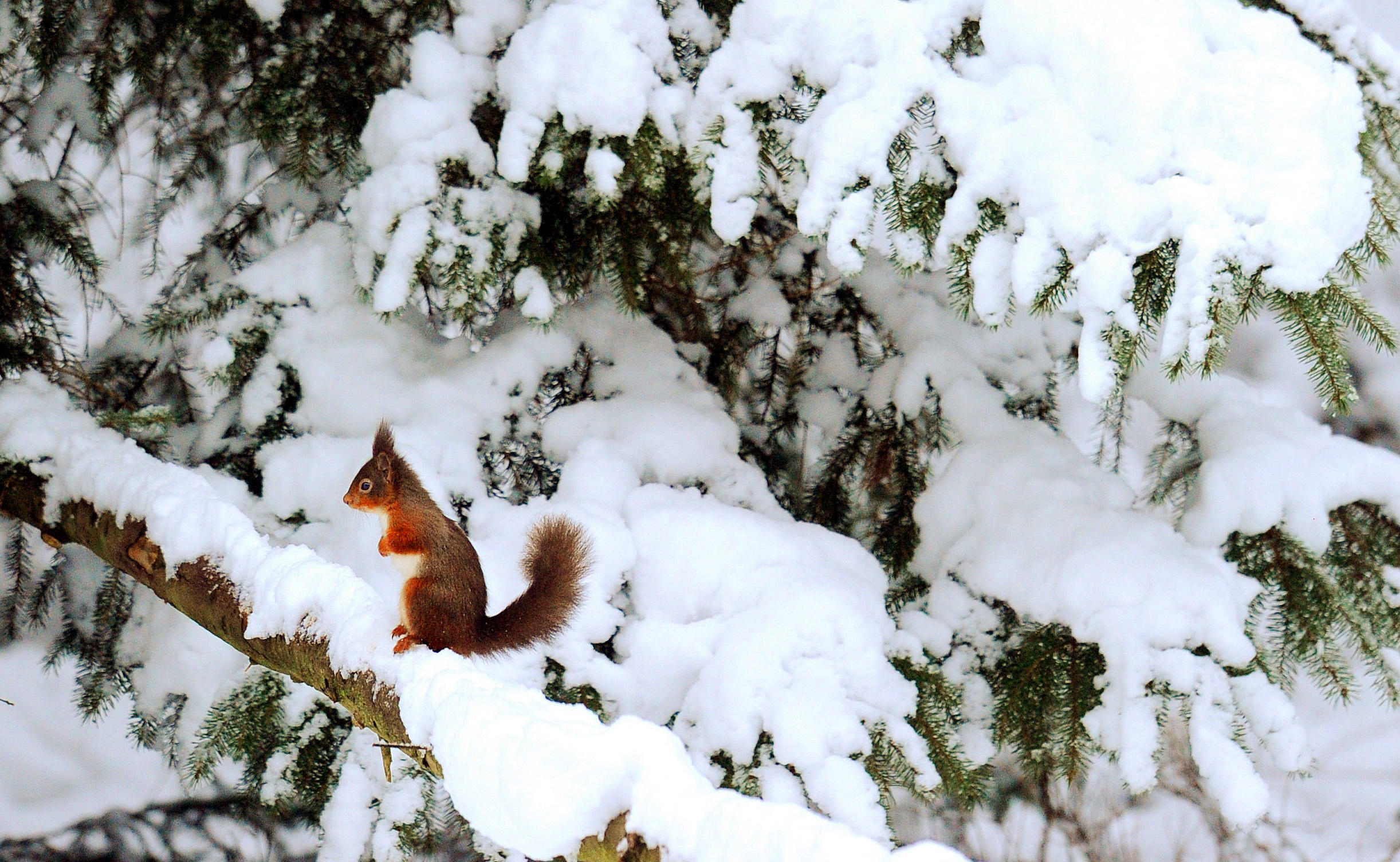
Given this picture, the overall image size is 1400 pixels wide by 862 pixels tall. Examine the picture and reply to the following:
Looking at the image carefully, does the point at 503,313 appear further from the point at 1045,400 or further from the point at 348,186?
the point at 1045,400

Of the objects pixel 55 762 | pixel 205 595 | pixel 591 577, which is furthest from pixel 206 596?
pixel 55 762

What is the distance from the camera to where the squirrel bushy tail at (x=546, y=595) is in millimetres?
1302

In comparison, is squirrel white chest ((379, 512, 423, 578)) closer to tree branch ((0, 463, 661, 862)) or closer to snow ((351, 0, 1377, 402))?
tree branch ((0, 463, 661, 862))

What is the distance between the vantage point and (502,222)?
58.1 inches

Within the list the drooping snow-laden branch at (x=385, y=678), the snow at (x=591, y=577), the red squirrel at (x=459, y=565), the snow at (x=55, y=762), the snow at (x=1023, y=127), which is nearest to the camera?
the drooping snow-laden branch at (x=385, y=678)

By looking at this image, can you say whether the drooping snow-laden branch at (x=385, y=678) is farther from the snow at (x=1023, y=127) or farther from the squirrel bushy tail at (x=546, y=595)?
the snow at (x=1023, y=127)

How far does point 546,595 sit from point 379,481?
278mm

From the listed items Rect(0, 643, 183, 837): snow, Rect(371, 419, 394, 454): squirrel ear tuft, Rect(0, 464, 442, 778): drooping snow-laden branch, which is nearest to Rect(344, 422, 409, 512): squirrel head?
Rect(371, 419, 394, 454): squirrel ear tuft

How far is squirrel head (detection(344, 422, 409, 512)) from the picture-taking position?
1.34 m

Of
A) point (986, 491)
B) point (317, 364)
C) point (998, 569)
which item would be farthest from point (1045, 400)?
point (317, 364)

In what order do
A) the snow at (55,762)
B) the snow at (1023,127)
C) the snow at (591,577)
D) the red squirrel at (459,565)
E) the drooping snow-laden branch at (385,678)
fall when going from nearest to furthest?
the drooping snow-laden branch at (385,678)
the snow at (591,577)
the snow at (1023,127)
the red squirrel at (459,565)
the snow at (55,762)

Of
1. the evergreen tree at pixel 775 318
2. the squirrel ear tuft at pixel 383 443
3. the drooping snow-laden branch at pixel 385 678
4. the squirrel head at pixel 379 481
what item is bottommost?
the drooping snow-laden branch at pixel 385 678

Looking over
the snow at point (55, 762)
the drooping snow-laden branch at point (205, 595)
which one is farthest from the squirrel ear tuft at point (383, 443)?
the snow at point (55, 762)

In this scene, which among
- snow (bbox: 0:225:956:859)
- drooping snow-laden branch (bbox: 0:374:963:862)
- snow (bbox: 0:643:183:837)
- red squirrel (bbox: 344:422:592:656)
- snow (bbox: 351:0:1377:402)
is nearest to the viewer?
drooping snow-laden branch (bbox: 0:374:963:862)
